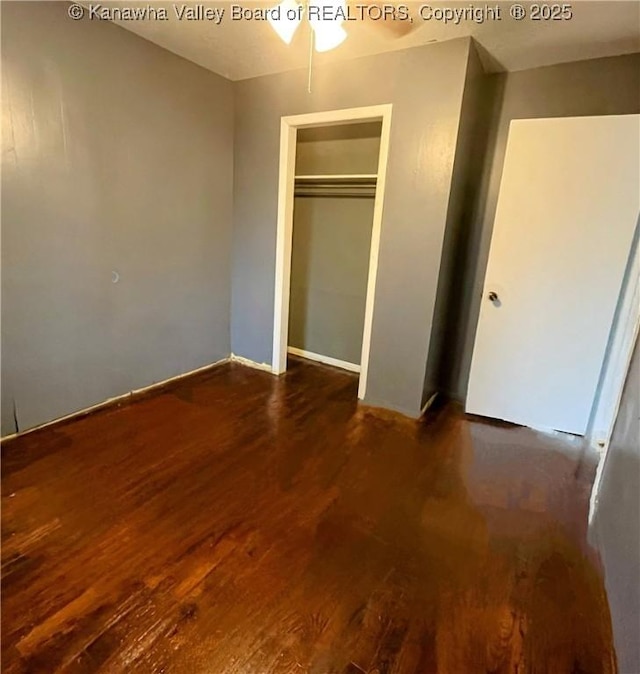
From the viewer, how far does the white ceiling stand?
206 cm

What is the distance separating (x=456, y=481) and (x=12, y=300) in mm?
2538

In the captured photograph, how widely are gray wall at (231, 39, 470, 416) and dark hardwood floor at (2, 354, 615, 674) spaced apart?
0.62 m

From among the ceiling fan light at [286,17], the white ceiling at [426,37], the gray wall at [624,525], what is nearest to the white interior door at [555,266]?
the white ceiling at [426,37]

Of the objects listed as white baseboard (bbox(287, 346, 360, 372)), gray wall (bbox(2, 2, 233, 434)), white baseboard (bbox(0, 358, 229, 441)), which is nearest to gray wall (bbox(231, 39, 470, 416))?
gray wall (bbox(2, 2, 233, 434))

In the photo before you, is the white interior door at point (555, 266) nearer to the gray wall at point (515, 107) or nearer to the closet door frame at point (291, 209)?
the gray wall at point (515, 107)

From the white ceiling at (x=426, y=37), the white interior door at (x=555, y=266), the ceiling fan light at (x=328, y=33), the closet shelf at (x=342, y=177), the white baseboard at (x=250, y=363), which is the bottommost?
the white baseboard at (x=250, y=363)

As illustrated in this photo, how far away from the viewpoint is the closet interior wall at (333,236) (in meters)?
3.43

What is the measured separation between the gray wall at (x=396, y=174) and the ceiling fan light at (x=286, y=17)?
3.59ft

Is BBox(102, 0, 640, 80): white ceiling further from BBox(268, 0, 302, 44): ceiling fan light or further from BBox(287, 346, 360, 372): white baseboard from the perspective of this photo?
BBox(287, 346, 360, 372): white baseboard

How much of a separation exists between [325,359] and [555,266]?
2050mm

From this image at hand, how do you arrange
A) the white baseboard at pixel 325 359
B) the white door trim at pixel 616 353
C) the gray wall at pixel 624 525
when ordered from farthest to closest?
Answer: the white baseboard at pixel 325 359
the white door trim at pixel 616 353
the gray wall at pixel 624 525

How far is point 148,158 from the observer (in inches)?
106

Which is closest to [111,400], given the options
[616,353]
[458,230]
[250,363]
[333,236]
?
[250,363]

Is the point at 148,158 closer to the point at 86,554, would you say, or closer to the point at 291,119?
the point at 291,119
